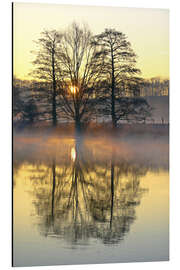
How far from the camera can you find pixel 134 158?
676 centimetres

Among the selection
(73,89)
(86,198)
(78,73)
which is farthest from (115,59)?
(86,198)

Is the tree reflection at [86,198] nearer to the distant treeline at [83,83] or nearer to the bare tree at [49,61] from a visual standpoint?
the distant treeline at [83,83]

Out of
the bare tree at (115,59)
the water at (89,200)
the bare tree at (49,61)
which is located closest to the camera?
the water at (89,200)

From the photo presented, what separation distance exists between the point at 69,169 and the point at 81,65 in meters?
→ 1.15

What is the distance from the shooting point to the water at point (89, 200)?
6473 millimetres

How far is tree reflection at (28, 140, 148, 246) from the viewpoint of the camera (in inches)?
257

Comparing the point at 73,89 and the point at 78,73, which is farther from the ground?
the point at 78,73

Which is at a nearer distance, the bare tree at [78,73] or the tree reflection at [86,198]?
the tree reflection at [86,198]

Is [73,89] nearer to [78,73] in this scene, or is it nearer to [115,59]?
[78,73]

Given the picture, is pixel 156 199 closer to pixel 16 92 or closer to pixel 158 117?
pixel 158 117

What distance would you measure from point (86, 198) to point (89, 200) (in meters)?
0.04

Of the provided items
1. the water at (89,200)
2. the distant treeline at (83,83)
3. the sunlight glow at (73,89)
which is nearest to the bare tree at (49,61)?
the distant treeline at (83,83)

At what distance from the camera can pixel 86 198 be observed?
21.7 ft
